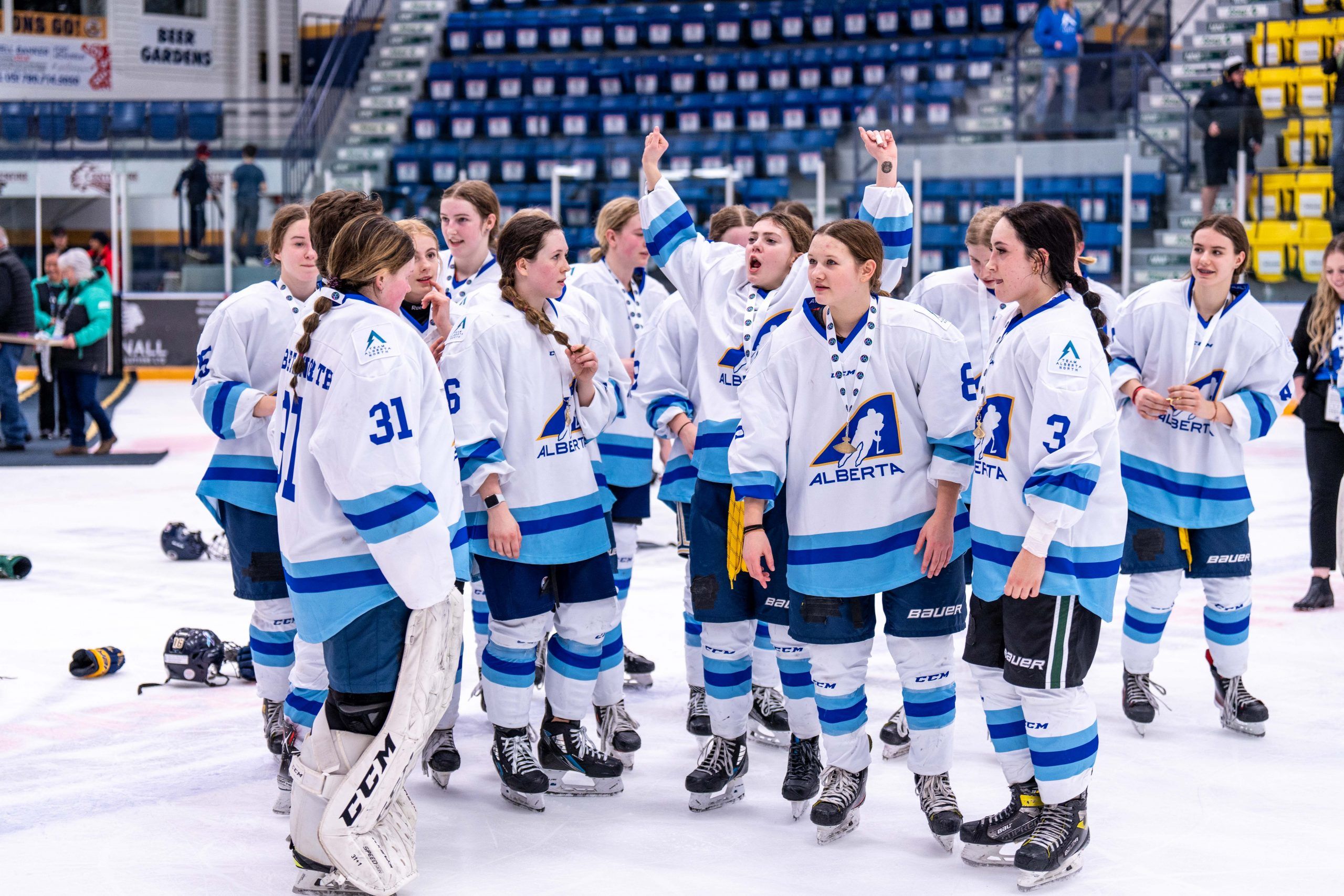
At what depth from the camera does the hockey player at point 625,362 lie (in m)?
4.42

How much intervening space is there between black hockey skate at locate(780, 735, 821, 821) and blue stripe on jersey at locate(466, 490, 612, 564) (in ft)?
2.21

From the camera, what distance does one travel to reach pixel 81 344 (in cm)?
945

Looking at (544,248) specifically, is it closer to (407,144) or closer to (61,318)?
(61,318)

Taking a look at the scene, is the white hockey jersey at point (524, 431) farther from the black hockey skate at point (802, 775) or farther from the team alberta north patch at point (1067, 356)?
the team alberta north patch at point (1067, 356)

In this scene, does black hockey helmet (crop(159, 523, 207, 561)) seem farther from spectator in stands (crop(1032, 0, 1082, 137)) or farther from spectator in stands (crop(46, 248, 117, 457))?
spectator in stands (crop(1032, 0, 1082, 137))

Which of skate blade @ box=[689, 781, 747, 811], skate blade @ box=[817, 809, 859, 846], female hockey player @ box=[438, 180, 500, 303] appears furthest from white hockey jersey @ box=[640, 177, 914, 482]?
skate blade @ box=[817, 809, 859, 846]

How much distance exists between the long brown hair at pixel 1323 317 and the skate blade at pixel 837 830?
2.98 meters

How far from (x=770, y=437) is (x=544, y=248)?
0.76m

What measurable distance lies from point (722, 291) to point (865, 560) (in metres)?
0.98

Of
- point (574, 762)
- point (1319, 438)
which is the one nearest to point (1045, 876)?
point (574, 762)

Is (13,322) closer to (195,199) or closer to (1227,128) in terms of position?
(195,199)

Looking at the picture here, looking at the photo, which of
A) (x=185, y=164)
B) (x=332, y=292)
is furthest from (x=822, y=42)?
(x=332, y=292)

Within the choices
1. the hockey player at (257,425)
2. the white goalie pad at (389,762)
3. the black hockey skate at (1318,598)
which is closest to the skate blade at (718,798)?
the white goalie pad at (389,762)

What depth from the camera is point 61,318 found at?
9.55m
